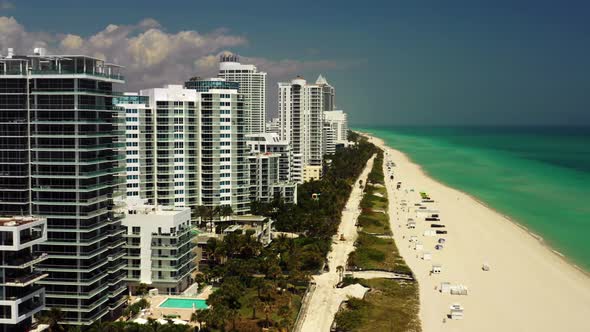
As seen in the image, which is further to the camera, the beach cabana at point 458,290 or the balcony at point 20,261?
the beach cabana at point 458,290

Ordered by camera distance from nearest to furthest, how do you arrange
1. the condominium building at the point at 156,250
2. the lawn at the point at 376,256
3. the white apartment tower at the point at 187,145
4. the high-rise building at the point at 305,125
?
the condominium building at the point at 156,250
the lawn at the point at 376,256
the white apartment tower at the point at 187,145
the high-rise building at the point at 305,125

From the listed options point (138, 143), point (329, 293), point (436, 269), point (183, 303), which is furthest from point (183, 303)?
point (138, 143)

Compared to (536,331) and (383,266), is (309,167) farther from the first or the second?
(536,331)

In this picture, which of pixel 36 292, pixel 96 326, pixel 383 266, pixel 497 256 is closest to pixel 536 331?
pixel 383 266

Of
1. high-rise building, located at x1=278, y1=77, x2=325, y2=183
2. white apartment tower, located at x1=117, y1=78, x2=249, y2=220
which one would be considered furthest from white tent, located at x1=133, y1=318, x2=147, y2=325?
high-rise building, located at x1=278, y1=77, x2=325, y2=183

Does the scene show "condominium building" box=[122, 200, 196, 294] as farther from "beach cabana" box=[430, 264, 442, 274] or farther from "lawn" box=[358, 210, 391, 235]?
"lawn" box=[358, 210, 391, 235]

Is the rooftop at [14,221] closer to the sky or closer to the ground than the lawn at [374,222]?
closer to the sky

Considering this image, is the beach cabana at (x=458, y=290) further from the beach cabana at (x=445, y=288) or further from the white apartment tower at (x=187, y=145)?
the white apartment tower at (x=187, y=145)

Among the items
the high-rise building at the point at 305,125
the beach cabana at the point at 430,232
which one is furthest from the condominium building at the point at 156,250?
the high-rise building at the point at 305,125
